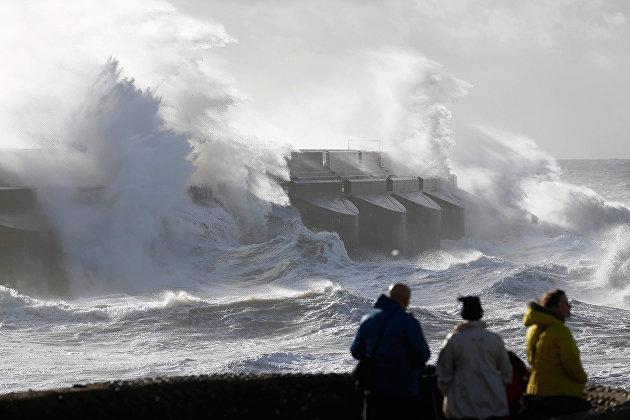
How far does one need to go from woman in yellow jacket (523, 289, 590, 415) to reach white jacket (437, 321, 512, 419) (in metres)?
0.33

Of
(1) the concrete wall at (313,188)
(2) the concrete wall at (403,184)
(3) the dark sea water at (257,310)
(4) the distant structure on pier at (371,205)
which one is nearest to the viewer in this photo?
(3) the dark sea water at (257,310)

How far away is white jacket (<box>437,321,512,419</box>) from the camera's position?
3.92 metres

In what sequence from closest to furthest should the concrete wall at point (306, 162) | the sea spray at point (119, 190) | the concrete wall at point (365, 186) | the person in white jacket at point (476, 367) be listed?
1. the person in white jacket at point (476, 367)
2. the sea spray at point (119, 190)
3. the concrete wall at point (365, 186)
4. the concrete wall at point (306, 162)

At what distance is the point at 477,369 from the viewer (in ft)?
12.9

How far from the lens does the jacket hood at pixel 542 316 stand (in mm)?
4156

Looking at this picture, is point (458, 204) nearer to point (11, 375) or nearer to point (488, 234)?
point (488, 234)

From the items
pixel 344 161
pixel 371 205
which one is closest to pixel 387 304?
pixel 371 205

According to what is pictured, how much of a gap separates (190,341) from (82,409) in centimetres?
760

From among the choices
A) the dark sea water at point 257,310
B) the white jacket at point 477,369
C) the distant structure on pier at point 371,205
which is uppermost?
→ the distant structure on pier at point 371,205

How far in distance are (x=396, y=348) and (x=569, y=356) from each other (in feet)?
2.68

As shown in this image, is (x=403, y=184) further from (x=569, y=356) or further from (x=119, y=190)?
(x=569, y=356)

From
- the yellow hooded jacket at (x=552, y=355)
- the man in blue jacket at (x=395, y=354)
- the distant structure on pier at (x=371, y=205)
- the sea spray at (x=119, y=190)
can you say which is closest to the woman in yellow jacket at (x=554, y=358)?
the yellow hooded jacket at (x=552, y=355)

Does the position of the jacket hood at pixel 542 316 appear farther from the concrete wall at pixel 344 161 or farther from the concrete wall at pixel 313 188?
the concrete wall at pixel 344 161

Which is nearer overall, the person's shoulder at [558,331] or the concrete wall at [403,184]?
the person's shoulder at [558,331]
